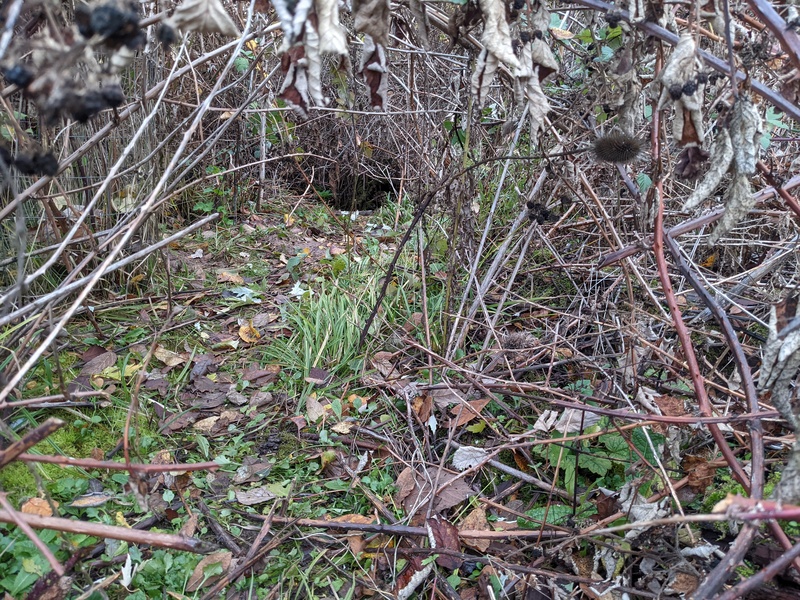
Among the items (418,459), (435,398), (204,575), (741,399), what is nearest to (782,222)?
(741,399)

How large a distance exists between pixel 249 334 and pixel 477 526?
1627mm

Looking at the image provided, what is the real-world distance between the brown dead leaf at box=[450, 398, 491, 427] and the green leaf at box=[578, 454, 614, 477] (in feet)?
1.40

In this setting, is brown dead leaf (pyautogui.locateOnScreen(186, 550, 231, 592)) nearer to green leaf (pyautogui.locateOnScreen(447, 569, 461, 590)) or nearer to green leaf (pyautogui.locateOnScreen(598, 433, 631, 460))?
green leaf (pyautogui.locateOnScreen(447, 569, 461, 590))

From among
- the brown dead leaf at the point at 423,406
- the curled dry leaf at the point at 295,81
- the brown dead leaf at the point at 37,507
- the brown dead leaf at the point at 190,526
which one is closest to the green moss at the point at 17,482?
the brown dead leaf at the point at 37,507

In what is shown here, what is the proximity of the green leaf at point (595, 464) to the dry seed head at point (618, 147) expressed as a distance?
99 cm

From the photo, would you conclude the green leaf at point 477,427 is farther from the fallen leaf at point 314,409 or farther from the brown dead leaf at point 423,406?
the fallen leaf at point 314,409

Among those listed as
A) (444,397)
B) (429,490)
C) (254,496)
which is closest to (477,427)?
(444,397)

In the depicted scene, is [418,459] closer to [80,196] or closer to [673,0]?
[673,0]

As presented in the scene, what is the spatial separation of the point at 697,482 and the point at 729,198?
911mm

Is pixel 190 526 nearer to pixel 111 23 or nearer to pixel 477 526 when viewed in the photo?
pixel 477 526

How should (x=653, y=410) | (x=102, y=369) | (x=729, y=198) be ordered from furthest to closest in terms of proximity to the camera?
(x=102, y=369) → (x=653, y=410) → (x=729, y=198)

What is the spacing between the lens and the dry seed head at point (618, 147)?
64.1 inches

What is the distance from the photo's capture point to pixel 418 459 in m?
2.17

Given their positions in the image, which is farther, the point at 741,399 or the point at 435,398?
the point at 435,398
